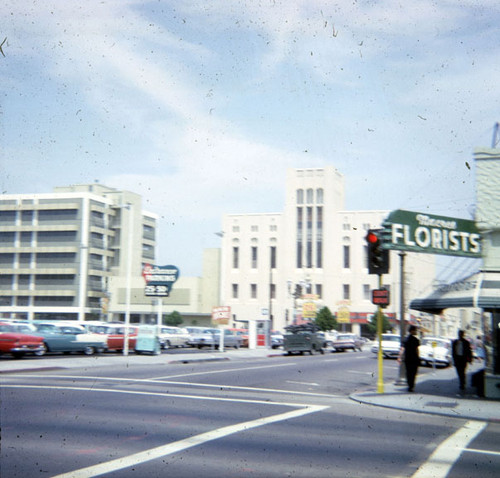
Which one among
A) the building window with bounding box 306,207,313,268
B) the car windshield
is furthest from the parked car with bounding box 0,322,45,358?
the building window with bounding box 306,207,313,268

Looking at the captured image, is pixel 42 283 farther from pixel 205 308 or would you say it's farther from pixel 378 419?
pixel 378 419

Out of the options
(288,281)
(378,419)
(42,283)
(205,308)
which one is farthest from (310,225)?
(378,419)

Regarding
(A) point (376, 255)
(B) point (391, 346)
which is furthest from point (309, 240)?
(A) point (376, 255)

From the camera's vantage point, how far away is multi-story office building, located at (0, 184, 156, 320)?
64.2 meters

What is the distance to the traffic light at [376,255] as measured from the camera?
55.5 feet

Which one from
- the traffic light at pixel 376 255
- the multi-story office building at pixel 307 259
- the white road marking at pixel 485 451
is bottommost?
the white road marking at pixel 485 451

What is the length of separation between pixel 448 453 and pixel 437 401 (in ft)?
23.7

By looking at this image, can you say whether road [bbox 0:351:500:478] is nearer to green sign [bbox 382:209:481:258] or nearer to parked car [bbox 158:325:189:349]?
green sign [bbox 382:209:481:258]

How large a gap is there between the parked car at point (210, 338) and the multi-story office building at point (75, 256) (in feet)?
55.2

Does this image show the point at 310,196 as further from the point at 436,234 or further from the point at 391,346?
the point at 436,234

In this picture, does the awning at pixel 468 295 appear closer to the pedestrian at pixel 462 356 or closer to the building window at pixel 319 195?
the pedestrian at pixel 462 356

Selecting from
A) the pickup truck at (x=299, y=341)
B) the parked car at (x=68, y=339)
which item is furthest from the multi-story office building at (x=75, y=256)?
the pickup truck at (x=299, y=341)

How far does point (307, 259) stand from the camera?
95.1m

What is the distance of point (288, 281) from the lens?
8819cm
